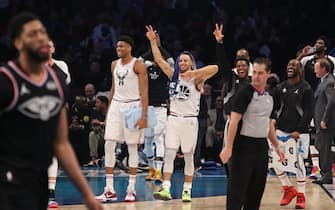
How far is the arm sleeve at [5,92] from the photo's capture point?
549cm

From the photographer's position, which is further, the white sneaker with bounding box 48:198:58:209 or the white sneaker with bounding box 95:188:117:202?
the white sneaker with bounding box 95:188:117:202

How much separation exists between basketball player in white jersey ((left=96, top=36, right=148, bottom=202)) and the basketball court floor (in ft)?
1.25

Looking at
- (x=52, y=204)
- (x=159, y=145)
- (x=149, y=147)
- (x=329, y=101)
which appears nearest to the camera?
(x=52, y=204)

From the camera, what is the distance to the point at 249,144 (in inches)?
356

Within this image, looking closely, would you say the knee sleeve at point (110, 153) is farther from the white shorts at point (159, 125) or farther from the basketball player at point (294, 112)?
the white shorts at point (159, 125)

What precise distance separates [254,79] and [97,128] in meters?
8.39

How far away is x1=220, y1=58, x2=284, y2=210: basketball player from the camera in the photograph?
8.95 metres

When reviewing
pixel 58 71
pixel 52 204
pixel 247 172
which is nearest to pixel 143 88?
pixel 58 71

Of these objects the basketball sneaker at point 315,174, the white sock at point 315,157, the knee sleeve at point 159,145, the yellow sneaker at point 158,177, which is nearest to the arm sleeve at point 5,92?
the yellow sneaker at point 158,177

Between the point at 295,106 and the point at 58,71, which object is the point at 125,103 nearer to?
the point at 58,71

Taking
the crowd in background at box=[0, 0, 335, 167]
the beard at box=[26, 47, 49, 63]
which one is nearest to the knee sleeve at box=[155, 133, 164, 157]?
the crowd in background at box=[0, 0, 335, 167]

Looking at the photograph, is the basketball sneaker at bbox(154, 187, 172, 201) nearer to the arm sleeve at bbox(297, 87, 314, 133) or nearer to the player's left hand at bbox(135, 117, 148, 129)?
the player's left hand at bbox(135, 117, 148, 129)

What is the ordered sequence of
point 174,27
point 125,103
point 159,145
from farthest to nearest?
point 174,27 < point 159,145 < point 125,103

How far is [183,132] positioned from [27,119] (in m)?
6.78
